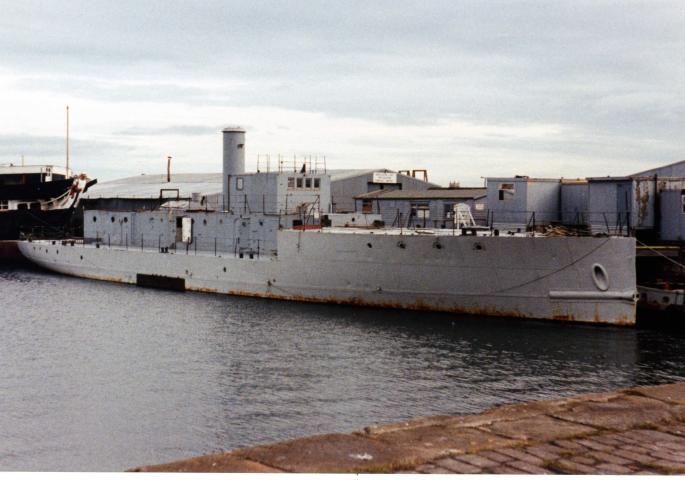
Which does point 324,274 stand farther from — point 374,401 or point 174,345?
point 374,401

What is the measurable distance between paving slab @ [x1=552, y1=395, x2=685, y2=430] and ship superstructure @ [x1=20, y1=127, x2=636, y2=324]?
20.9 meters

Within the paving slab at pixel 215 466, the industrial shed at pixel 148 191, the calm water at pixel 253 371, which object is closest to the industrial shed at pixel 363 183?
the industrial shed at pixel 148 191

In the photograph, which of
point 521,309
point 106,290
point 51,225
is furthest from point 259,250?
point 51,225

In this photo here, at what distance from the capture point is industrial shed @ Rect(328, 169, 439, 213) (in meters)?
55.8

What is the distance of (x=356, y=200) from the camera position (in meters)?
54.9

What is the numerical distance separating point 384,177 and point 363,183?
170cm

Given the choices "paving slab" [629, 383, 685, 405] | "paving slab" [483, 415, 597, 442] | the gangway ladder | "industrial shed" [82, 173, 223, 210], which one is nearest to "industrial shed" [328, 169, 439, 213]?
"industrial shed" [82, 173, 223, 210]

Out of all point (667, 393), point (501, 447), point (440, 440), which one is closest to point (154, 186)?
point (667, 393)

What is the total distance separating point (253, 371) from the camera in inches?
826

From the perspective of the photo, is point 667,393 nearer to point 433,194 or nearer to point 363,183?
point 433,194

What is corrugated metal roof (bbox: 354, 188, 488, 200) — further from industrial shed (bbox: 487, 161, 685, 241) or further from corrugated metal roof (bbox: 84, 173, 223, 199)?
corrugated metal roof (bbox: 84, 173, 223, 199)

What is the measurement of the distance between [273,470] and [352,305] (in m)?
27.2

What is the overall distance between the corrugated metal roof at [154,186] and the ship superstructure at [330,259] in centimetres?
1113

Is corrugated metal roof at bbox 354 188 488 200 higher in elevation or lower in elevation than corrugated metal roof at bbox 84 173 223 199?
lower
